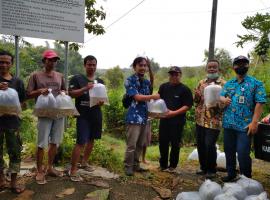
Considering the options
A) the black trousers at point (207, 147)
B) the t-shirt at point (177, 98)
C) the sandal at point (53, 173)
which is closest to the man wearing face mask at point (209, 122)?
the black trousers at point (207, 147)

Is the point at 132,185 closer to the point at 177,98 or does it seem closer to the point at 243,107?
the point at 177,98

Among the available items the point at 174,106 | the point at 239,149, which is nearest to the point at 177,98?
the point at 174,106

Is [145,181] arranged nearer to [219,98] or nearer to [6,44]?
[219,98]

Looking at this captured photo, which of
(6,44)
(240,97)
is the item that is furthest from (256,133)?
(6,44)

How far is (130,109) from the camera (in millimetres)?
5367

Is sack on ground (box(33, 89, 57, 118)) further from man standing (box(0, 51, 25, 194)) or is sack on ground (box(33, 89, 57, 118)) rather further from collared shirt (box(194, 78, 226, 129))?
collared shirt (box(194, 78, 226, 129))

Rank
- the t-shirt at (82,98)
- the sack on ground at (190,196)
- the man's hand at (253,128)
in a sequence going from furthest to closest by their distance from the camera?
the t-shirt at (82,98), the man's hand at (253,128), the sack on ground at (190,196)

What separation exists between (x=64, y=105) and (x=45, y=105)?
26cm

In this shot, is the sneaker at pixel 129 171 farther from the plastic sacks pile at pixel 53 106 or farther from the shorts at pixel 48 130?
the plastic sacks pile at pixel 53 106

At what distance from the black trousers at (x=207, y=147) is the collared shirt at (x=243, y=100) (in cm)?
51

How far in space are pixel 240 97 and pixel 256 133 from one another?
525 mm

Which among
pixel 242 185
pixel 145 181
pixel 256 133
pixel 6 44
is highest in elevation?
pixel 6 44

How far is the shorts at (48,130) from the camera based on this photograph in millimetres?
4738

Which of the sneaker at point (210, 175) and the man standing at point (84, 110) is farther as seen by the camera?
the sneaker at point (210, 175)
